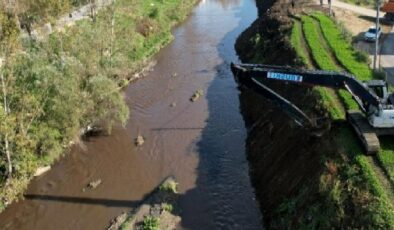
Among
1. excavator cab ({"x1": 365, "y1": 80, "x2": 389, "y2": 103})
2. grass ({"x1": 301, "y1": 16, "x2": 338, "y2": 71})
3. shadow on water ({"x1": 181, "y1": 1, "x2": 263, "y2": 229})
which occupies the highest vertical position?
excavator cab ({"x1": 365, "y1": 80, "x2": 389, "y2": 103})

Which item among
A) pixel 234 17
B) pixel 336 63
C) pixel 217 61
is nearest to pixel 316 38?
pixel 336 63

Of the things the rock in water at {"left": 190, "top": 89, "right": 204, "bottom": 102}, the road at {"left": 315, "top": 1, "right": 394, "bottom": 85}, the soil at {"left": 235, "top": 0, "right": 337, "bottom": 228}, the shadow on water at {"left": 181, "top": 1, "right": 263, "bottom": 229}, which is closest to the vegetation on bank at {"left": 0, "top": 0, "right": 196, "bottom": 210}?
the rock in water at {"left": 190, "top": 89, "right": 204, "bottom": 102}

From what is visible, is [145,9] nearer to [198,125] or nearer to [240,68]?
[198,125]

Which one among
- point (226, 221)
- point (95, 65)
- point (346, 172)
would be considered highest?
point (95, 65)

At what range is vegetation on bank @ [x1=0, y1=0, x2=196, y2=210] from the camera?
28.8 metres

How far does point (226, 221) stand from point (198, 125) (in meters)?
12.2

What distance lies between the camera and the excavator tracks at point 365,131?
23.7 meters

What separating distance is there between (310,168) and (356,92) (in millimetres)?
4337

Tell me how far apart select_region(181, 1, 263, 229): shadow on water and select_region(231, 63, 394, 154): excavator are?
5951 millimetres

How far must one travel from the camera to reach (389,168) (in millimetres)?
22859

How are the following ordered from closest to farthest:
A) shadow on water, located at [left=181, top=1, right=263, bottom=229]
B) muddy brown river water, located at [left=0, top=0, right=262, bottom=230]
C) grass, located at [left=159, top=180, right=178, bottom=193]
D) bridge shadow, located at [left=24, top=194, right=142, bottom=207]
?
shadow on water, located at [left=181, top=1, right=263, bottom=229] < muddy brown river water, located at [left=0, top=0, right=262, bottom=230] < bridge shadow, located at [left=24, top=194, right=142, bottom=207] < grass, located at [left=159, top=180, right=178, bottom=193]

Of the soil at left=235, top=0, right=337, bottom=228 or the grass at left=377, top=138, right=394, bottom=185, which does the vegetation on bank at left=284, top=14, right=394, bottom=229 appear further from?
the soil at left=235, top=0, right=337, bottom=228

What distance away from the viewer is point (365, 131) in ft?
79.9

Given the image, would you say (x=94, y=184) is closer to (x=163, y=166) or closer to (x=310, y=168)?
(x=163, y=166)
